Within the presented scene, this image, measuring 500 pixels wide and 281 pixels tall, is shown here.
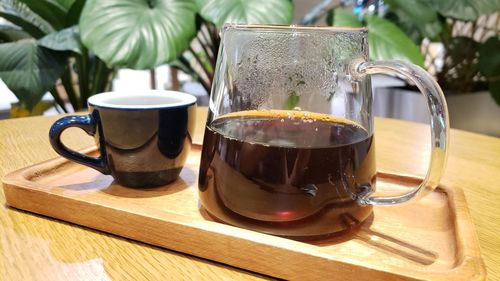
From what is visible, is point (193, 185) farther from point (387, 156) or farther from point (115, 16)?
point (115, 16)

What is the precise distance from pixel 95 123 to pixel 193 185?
4.5 inches

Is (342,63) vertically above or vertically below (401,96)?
above

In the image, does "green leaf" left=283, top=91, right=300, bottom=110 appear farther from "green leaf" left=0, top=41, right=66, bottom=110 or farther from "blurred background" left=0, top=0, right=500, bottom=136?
"green leaf" left=0, top=41, right=66, bottom=110

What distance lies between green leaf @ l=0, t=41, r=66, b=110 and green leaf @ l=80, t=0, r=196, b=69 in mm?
285

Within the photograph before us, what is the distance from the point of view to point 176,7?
3.37ft

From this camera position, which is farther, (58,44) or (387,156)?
(58,44)

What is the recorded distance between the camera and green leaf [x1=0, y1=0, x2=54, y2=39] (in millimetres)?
1307

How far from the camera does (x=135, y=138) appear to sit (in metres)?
0.41

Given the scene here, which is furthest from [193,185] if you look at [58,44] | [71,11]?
[71,11]

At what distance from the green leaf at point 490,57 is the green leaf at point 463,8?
198 millimetres

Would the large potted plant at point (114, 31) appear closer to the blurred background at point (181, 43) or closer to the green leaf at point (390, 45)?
the blurred background at point (181, 43)

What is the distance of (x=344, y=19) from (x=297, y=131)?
92 cm

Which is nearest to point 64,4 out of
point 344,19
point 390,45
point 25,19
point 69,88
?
point 25,19

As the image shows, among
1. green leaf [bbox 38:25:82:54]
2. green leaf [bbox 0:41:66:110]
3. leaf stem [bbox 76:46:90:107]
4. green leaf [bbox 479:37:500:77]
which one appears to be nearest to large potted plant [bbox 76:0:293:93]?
green leaf [bbox 38:25:82:54]
